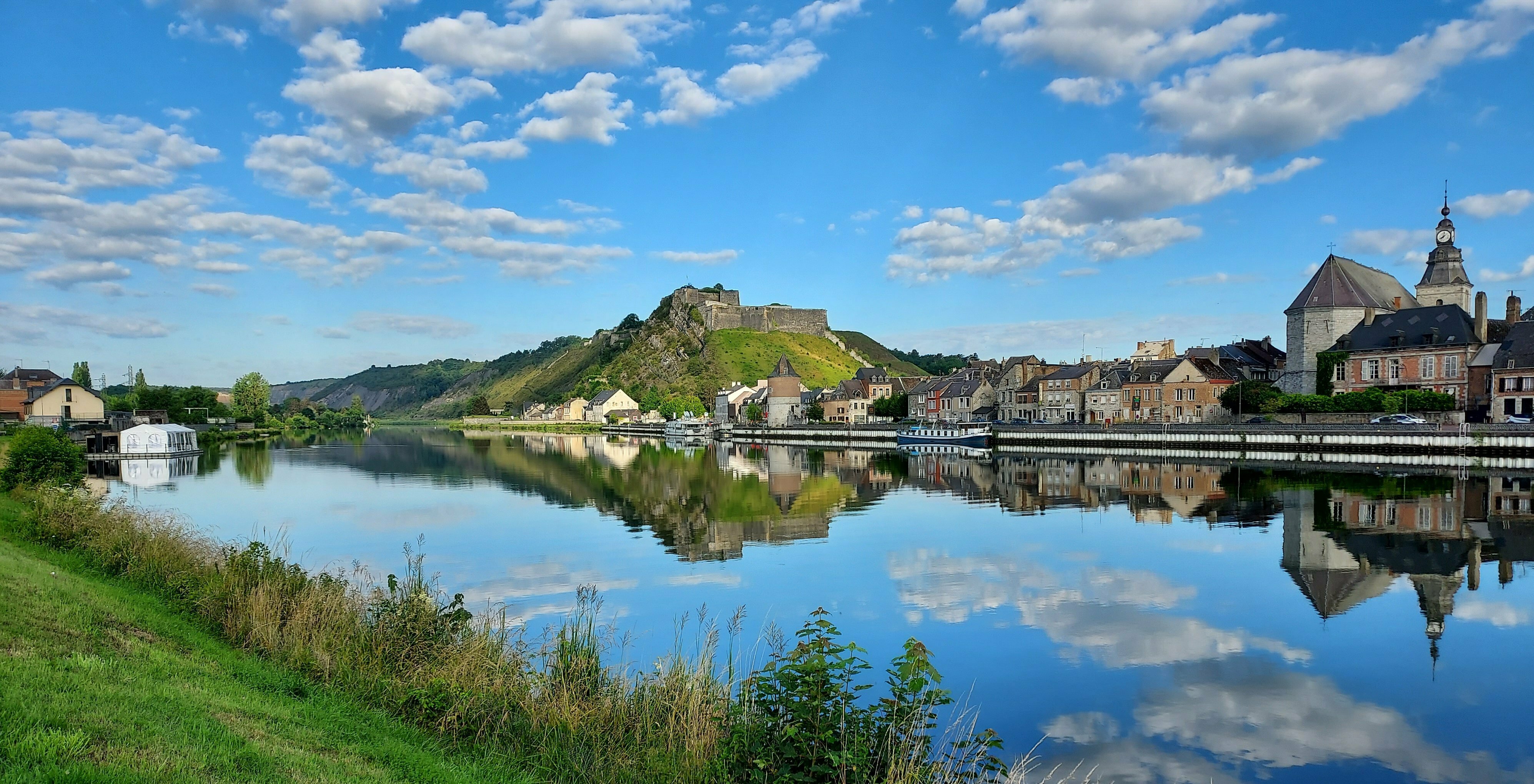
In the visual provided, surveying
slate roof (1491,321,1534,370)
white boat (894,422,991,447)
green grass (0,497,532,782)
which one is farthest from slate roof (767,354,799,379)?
green grass (0,497,532,782)

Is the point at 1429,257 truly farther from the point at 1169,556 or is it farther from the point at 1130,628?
the point at 1130,628

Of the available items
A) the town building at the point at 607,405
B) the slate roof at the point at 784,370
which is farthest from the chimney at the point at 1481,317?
the town building at the point at 607,405

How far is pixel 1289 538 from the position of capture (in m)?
24.7

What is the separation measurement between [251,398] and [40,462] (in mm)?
103001

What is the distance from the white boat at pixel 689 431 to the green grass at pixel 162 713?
94.2m

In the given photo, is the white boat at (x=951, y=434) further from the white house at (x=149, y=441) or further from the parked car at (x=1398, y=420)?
the white house at (x=149, y=441)

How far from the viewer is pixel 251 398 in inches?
4737

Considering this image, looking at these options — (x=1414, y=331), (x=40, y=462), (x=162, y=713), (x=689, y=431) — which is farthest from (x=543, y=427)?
(x=162, y=713)

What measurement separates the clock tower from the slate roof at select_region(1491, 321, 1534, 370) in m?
21.8

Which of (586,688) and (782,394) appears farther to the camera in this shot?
(782,394)

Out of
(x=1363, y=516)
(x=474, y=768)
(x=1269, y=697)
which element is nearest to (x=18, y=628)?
(x=474, y=768)

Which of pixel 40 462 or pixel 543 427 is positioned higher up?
pixel 40 462

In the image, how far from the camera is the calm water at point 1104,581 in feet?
34.8

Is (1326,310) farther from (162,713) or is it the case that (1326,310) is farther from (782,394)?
(162,713)
